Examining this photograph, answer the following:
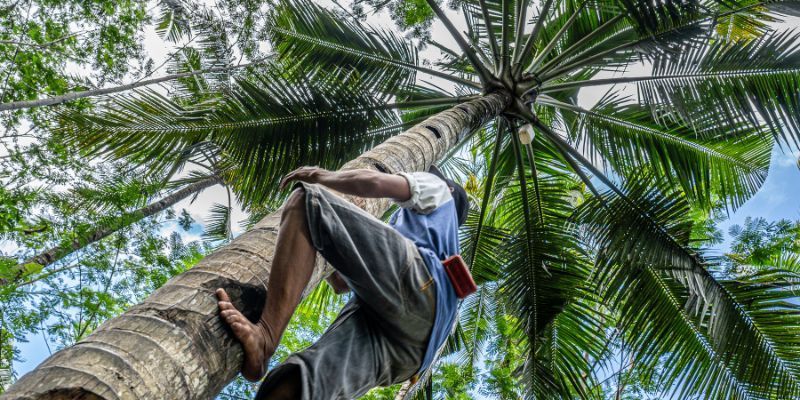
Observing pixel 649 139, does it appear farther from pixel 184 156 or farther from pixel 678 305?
pixel 184 156

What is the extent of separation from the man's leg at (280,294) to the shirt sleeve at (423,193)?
585 mm

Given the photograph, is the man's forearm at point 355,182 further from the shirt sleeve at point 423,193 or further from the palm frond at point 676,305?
the palm frond at point 676,305

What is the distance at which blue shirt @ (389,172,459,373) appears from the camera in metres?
1.97

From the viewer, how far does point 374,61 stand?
17.5ft

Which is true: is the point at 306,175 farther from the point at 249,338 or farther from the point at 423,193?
the point at 249,338

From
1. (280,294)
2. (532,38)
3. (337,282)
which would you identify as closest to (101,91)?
(532,38)

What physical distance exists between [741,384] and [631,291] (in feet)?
3.67

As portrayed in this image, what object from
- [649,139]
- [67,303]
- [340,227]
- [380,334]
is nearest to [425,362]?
[380,334]

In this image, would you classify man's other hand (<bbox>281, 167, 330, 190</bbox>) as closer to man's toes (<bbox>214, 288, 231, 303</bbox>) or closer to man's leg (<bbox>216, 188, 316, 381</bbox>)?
man's leg (<bbox>216, 188, 316, 381</bbox>)

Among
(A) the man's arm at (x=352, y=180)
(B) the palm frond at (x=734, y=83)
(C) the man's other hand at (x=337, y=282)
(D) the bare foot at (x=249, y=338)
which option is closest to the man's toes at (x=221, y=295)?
(D) the bare foot at (x=249, y=338)

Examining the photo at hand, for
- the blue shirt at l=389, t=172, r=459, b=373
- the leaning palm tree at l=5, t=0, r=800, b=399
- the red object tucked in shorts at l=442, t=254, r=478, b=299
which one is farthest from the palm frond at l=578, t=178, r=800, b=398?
the red object tucked in shorts at l=442, t=254, r=478, b=299

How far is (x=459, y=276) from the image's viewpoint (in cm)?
197

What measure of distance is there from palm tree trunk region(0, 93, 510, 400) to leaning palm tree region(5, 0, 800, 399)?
149cm

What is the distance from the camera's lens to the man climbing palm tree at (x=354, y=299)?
1.57m
